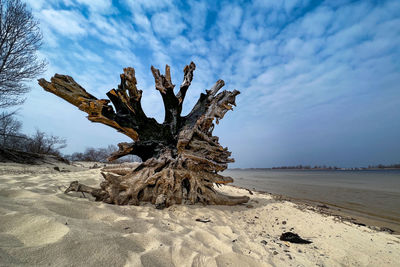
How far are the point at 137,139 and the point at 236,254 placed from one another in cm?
403

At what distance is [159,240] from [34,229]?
45.7 inches

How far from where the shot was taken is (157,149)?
4961 mm

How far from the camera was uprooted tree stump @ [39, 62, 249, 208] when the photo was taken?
3762 mm

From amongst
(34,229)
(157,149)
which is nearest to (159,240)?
(34,229)

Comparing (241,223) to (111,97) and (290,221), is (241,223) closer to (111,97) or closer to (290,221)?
(290,221)

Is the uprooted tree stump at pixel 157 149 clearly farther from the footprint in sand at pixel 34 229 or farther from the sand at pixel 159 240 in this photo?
the footprint in sand at pixel 34 229

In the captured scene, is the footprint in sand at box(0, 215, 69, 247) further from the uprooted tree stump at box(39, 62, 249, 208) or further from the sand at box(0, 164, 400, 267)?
the uprooted tree stump at box(39, 62, 249, 208)

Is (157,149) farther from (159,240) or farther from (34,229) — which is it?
(34,229)

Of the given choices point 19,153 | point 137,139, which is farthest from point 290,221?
point 19,153

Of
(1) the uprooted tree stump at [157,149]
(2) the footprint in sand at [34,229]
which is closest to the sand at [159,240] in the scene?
(2) the footprint in sand at [34,229]

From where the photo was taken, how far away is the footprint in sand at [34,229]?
1344mm

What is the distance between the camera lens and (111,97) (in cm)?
470

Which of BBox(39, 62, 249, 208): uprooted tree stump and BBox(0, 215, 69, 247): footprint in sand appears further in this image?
BBox(39, 62, 249, 208): uprooted tree stump

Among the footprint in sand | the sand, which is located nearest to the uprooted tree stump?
the sand
